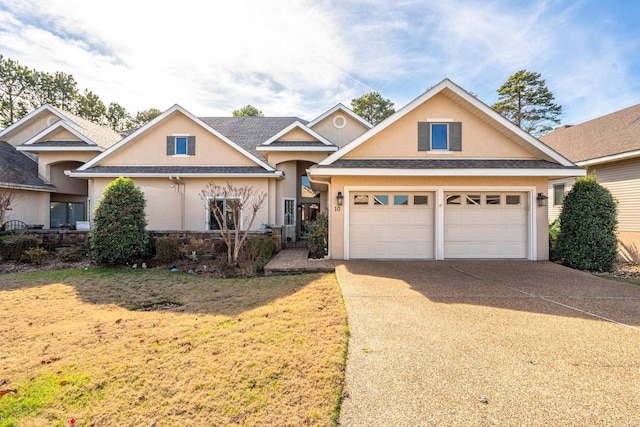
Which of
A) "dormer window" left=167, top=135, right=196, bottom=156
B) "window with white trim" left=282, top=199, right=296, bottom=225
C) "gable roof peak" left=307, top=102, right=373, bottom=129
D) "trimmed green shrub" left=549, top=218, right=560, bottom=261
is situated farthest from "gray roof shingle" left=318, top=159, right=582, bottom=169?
"dormer window" left=167, top=135, right=196, bottom=156

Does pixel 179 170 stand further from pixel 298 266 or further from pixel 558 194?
pixel 558 194

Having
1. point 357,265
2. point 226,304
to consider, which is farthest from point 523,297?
point 226,304

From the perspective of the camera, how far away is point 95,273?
346 inches

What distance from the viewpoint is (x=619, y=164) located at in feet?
37.2

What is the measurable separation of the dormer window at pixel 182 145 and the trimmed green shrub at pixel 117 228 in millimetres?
4162

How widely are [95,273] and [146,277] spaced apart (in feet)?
5.87

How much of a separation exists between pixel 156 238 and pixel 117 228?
1.45m

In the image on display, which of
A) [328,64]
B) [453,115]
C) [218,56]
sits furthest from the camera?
[328,64]

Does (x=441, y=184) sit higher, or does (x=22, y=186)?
(x=22, y=186)

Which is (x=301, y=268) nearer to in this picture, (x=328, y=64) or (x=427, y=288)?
(x=427, y=288)

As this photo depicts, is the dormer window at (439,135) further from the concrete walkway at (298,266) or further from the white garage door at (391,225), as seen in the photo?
the concrete walkway at (298,266)

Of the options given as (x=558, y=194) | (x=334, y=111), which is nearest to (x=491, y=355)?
(x=558, y=194)

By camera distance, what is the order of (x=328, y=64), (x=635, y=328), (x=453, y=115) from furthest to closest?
(x=328, y=64)
(x=453, y=115)
(x=635, y=328)

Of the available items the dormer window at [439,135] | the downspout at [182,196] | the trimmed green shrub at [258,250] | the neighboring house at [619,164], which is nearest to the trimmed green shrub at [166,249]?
the trimmed green shrub at [258,250]
